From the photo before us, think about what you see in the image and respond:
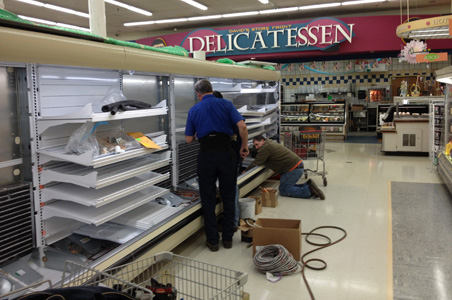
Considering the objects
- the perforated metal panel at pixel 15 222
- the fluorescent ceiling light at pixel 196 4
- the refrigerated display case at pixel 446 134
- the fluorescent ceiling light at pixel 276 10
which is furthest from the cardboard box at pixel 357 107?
the perforated metal panel at pixel 15 222

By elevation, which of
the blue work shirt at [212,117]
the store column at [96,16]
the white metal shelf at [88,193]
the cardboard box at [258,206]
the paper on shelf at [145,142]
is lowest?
the cardboard box at [258,206]

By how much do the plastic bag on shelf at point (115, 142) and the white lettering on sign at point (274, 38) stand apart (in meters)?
9.12

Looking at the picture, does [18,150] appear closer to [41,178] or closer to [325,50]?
[41,178]

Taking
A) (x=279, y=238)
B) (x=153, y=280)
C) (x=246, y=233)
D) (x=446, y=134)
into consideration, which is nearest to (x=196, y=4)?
(x=446, y=134)

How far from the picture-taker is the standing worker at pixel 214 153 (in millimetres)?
4305

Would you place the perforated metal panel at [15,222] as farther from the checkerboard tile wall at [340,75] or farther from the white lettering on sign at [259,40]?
the checkerboard tile wall at [340,75]

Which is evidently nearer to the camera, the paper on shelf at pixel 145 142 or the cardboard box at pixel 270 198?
the paper on shelf at pixel 145 142

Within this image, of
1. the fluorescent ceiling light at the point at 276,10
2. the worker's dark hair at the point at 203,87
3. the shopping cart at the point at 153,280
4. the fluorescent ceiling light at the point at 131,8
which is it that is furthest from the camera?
the fluorescent ceiling light at the point at 276,10

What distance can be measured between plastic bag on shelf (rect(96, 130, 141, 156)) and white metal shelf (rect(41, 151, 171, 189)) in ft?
0.62

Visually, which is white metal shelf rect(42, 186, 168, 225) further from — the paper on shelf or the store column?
the store column

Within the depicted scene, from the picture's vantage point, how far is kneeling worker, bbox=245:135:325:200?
6398 millimetres

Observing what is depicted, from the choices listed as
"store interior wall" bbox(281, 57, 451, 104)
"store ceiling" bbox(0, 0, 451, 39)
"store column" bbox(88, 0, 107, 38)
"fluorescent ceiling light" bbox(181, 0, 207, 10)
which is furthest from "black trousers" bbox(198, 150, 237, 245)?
"store interior wall" bbox(281, 57, 451, 104)

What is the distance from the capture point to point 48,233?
3229mm

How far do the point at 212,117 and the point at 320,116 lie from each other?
973 centimetres
